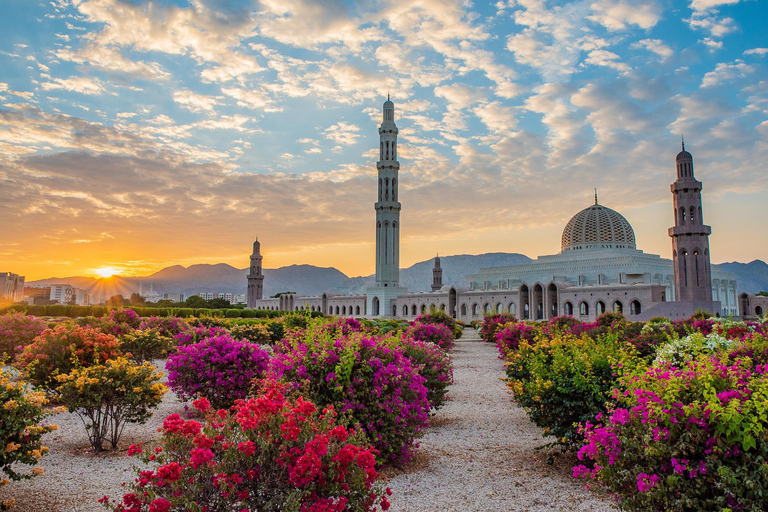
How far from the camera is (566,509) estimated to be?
489 centimetres

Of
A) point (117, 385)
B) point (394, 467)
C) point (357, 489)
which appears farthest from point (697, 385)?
point (117, 385)

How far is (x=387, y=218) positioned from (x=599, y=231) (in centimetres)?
2466

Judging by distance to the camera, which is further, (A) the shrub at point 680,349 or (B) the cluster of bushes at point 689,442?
(A) the shrub at point 680,349

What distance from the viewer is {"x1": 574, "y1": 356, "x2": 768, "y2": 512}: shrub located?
3.34 meters

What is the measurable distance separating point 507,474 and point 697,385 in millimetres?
2764

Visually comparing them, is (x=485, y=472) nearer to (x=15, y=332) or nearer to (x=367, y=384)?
(x=367, y=384)

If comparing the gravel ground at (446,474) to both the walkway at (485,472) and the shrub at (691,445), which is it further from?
the shrub at (691,445)

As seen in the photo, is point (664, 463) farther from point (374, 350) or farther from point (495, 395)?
point (495, 395)

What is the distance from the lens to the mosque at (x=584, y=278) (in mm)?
37438

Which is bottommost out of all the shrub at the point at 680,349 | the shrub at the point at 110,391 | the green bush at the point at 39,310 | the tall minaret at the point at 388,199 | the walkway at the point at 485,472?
the walkway at the point at 485,472

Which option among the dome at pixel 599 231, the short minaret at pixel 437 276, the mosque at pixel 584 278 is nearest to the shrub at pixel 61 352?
the mosque at pixel 584 278

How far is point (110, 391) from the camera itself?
659 cm

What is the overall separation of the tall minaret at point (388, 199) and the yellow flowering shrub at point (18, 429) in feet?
179

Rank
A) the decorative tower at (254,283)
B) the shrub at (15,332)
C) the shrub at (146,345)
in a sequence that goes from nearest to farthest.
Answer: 1. the shrub at (146,345)
2. the shrub at (15,332)
3. the decorative tower at (254,283)
